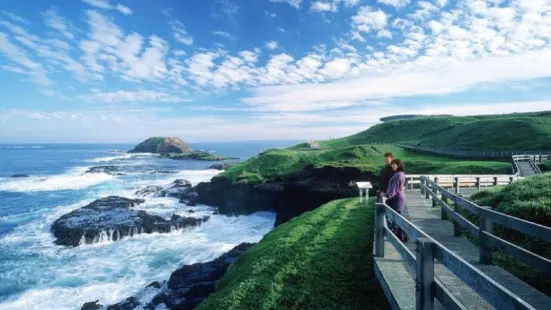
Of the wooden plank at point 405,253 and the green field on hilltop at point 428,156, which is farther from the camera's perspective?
the green field on hilltop at point 428,156

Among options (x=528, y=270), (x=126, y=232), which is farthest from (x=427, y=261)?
(x=126, y=232)

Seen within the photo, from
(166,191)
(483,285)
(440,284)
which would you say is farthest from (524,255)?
(166,191)

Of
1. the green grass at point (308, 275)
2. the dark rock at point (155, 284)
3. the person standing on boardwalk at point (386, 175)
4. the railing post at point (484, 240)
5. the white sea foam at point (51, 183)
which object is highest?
the person standing on boardwalk at point (386, 175)

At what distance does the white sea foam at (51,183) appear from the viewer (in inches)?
2364

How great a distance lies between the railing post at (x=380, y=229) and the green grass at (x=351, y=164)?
33.3 meters

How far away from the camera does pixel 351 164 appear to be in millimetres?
43250

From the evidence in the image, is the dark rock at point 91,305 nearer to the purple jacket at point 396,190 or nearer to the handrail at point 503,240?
the purple jacket at point 396,190

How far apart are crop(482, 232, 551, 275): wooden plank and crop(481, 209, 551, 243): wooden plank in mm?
315

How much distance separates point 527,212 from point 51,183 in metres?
76.9

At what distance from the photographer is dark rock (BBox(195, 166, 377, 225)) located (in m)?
39.6

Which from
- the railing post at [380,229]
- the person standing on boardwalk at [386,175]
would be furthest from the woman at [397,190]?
the railing post at [380,229]

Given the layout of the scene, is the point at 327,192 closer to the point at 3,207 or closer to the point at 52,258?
the point at 52,258

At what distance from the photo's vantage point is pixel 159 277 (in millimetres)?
20375

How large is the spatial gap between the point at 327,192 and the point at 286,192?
6.22 meters
